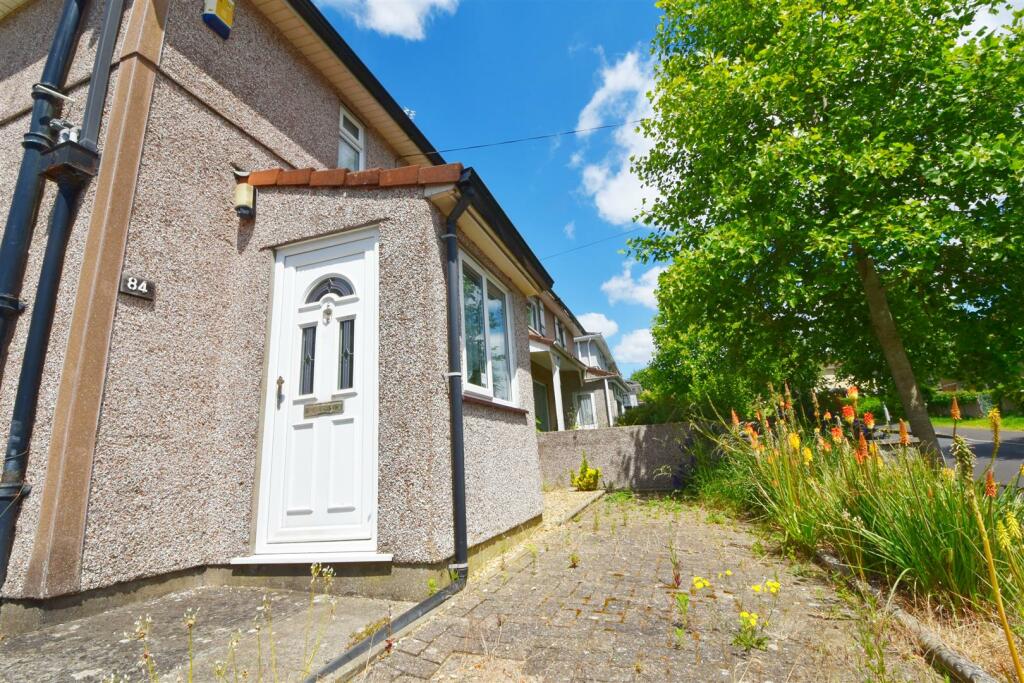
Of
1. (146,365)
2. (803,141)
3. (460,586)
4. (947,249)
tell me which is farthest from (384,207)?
(947,249)

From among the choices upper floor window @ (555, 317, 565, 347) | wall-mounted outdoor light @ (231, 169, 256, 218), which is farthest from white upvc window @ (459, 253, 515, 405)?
upper floor window @ (555, 317, 565, 347)

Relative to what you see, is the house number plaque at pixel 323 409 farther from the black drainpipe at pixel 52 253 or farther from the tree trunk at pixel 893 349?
the tree trunk at pixel 893 349

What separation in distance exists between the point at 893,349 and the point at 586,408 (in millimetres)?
13571

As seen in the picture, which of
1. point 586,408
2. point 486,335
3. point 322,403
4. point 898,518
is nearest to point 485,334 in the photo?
point 486,335

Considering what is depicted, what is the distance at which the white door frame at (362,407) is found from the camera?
3.23 meters

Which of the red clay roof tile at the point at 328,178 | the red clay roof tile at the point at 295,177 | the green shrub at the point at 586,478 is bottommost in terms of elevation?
the green shrub at the point at 586,478

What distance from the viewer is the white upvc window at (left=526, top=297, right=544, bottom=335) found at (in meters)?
17.2

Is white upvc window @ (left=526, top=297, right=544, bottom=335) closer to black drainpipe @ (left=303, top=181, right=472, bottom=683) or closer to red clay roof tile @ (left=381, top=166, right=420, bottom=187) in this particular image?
black drainpipe @ (left=303, top=181, right=472, bottom=683)

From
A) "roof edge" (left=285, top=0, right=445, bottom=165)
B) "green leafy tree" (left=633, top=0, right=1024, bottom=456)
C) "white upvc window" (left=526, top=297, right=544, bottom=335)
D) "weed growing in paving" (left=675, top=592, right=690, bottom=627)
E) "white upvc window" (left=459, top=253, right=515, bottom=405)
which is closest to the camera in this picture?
"weed growing in paving" (left=675, top=592, right=690, bottom=627)

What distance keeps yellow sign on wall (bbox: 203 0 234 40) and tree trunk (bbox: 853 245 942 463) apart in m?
8.61

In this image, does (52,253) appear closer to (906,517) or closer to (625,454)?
(906,517)

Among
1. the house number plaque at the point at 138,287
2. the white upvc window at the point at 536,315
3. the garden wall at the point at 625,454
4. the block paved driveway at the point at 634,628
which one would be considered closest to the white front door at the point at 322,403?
the house number plaque at the point at 138,287

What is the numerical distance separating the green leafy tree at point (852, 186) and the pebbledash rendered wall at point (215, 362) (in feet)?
16.3

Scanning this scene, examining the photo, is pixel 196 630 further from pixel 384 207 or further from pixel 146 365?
pixel 384 207
